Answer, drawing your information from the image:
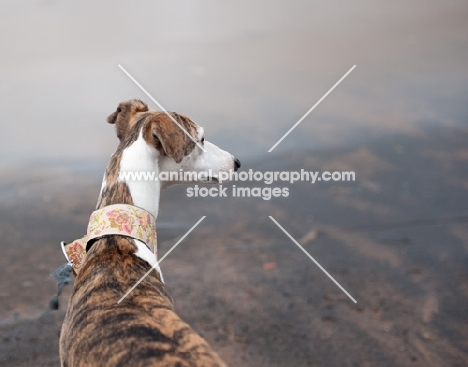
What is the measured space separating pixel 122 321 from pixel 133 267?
1.37ft

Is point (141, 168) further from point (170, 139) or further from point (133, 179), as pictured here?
point (170, 139)

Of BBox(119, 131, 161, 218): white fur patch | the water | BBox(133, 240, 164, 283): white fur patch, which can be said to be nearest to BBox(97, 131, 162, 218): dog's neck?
BBox(119, 131, 161, 218): white fur patch

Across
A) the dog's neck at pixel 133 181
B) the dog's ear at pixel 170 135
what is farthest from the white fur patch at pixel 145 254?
the dog's ear at pixel 170 135

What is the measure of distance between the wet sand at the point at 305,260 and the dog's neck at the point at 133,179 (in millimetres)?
1368

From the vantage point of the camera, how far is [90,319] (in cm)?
249

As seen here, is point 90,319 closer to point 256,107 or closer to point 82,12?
point 256,107

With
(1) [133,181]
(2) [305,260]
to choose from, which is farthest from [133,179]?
(2) [305,260]

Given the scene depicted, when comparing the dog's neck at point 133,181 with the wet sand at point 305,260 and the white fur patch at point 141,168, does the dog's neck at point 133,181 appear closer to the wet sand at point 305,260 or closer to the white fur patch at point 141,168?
the white fur patch at point 141,168

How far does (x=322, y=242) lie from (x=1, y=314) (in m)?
2.56

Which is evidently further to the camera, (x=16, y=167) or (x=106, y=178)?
(x=16, y=167)

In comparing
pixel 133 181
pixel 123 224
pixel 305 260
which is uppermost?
pixel 133 181

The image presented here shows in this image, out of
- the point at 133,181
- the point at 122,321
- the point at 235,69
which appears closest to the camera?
the point at 122,321

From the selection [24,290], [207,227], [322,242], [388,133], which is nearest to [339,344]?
[322,242]

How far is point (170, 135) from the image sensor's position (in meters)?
3.12
